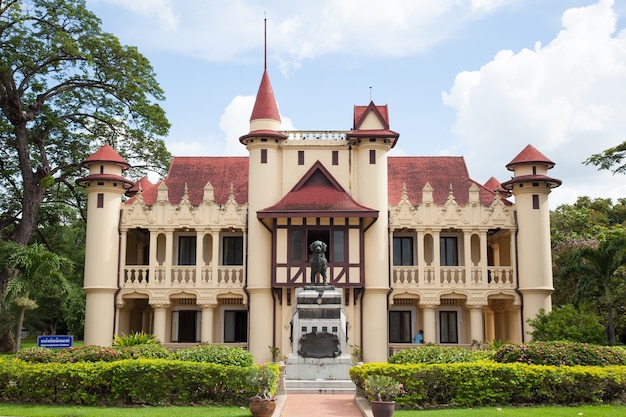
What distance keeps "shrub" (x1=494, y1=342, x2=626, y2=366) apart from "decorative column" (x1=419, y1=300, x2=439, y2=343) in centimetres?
1323

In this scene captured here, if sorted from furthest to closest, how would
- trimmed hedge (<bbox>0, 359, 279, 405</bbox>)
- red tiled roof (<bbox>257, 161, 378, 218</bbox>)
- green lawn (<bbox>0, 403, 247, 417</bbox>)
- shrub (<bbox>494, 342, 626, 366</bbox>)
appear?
red tiled roof (<bbox>257, 161, 378, 218</bbox>) → shrub (<bbox>494, 342, 626, 366</bbox>) → trimmed hedge (<bbox>0, 359, 279, 405</bbox>) → green lawn (<bbox>0, 403, 247, 417</bbox>)

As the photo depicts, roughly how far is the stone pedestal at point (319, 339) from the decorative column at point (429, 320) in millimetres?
11048

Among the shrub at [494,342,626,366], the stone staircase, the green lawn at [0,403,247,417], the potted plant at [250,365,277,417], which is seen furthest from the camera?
the stone staircase

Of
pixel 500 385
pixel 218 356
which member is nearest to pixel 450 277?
pixel 500 385

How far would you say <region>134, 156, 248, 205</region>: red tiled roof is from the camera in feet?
124

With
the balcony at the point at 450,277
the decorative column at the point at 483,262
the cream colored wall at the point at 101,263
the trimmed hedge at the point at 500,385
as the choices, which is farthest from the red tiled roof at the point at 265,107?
the trimmed hedge at the point at 500,385

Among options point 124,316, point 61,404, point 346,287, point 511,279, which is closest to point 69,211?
point 124,316

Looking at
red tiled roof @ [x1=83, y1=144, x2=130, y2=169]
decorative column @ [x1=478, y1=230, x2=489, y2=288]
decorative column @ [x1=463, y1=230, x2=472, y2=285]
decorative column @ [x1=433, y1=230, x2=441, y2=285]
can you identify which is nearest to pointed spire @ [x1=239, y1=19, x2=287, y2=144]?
red tiled roof @ [x1=83, y1=144, x2=130, y2=169]

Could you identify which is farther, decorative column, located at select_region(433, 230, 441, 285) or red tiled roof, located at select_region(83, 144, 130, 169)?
red tiled roof, located at select_region(83, 144, 130, 169)

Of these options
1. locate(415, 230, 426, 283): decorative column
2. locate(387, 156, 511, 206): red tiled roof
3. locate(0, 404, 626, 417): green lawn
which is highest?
locate(387, 156, 511, 206): red tiled roof

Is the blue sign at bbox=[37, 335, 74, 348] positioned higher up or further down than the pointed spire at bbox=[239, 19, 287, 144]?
further down

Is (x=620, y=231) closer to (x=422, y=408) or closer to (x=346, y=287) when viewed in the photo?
(x=346, y=287)

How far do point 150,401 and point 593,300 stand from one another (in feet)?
82.9

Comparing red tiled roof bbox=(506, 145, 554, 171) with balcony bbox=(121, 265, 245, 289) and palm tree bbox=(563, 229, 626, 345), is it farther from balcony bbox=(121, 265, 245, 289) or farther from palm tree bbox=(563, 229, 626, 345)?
balcony bbox=(121, 265, 245, 289)
